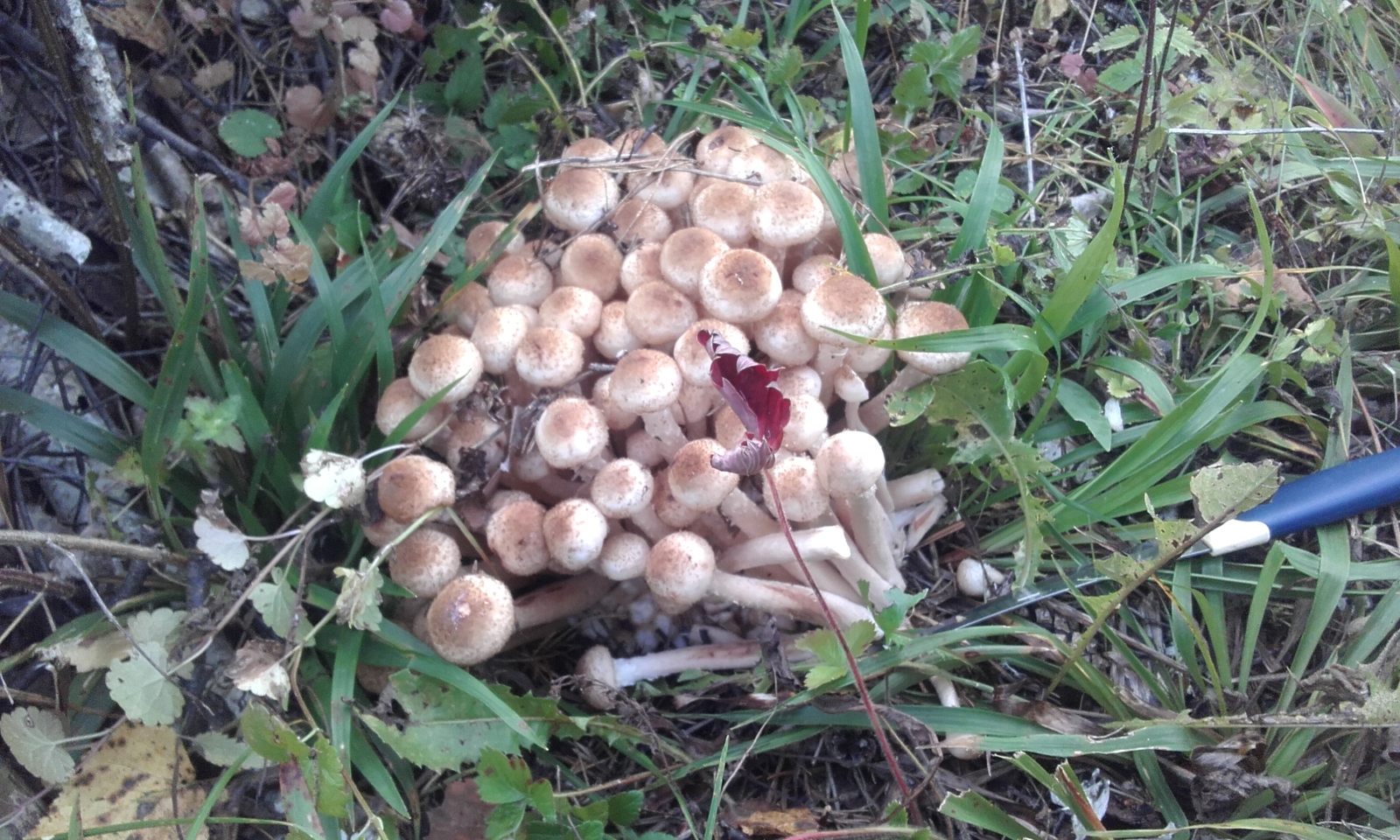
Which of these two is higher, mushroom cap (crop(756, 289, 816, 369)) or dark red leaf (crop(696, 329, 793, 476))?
dark red leaf (crop(696, 329, 793, 476))

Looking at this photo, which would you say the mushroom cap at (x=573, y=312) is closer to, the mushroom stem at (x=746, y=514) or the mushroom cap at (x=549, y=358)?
the mushroom cap at (x=549, y=358)

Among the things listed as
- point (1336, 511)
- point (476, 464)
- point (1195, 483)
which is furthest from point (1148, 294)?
point (476, 464)

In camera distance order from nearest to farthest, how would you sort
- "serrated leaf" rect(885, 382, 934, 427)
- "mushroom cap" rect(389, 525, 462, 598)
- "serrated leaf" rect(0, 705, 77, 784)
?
"serrated leaf" rect(0, 705, 77, 784) < "mushroom cap" rect(389, 525, 462, 598) < "serrated leaf" rect(885, 382, 934, 427)

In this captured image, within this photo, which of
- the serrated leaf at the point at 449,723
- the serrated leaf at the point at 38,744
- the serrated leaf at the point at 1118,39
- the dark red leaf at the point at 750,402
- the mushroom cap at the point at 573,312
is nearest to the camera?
the dark red leaf at the point at 750,402

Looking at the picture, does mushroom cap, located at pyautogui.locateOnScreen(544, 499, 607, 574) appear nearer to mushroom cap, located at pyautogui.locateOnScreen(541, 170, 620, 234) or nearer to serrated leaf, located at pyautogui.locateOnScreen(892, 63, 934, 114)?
mushroom cap, located at pyautogui.locateOnScreen(541, 170, 620, 234)

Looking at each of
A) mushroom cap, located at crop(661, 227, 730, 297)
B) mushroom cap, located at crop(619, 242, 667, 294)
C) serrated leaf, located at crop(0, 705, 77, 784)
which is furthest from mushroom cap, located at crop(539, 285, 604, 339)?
serrated leaf, located at crop(0, 705, 77, 784)

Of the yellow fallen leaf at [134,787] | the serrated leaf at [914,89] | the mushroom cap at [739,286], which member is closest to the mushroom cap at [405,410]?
the mushroom cap at [739,286]
